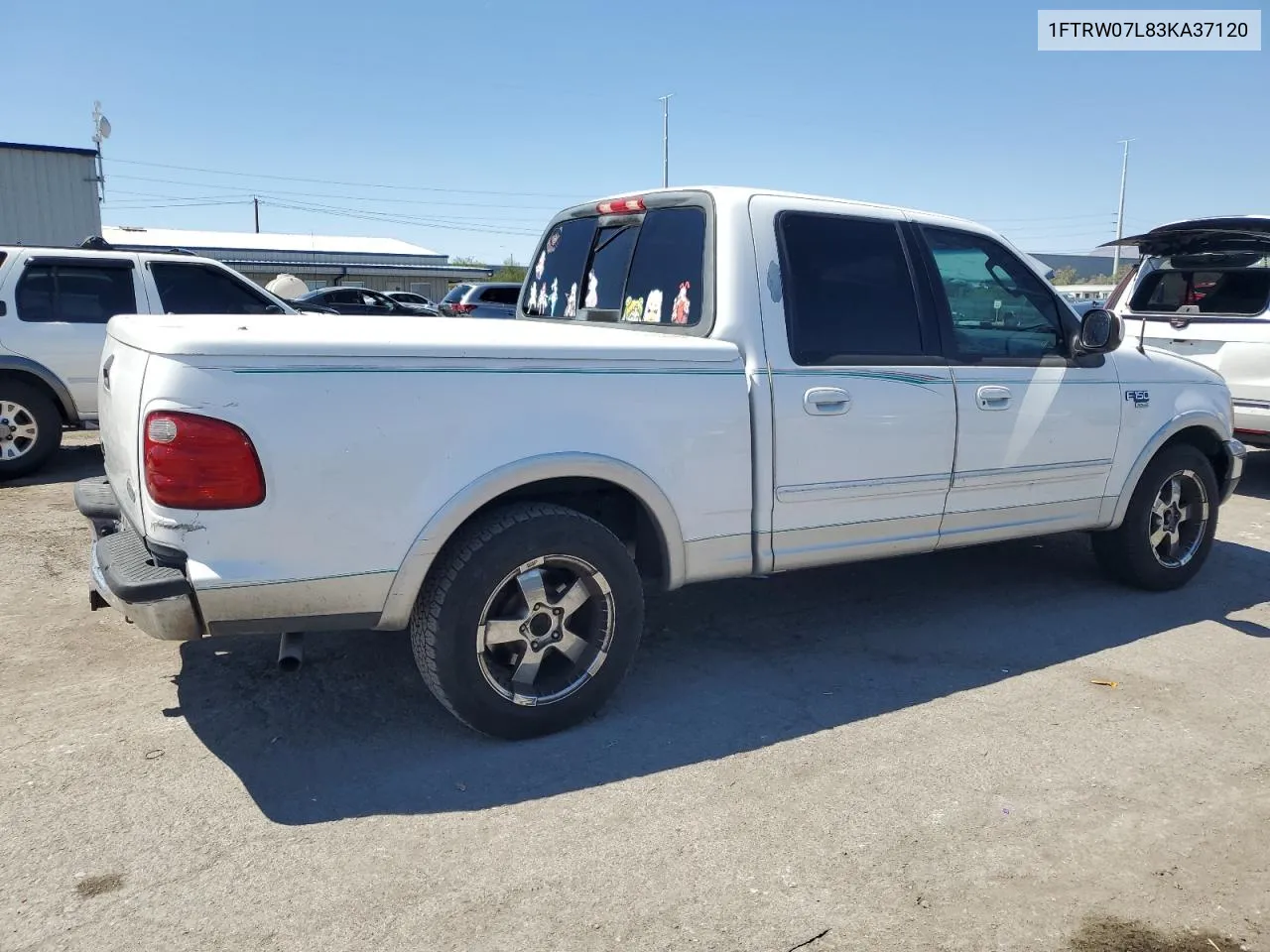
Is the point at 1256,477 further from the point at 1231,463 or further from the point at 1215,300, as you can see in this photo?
the point at 1231,463

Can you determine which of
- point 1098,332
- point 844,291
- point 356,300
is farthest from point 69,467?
point 356,300

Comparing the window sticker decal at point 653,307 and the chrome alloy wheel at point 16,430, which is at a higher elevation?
the window sticker decal at point 653,307

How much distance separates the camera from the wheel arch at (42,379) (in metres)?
7.72

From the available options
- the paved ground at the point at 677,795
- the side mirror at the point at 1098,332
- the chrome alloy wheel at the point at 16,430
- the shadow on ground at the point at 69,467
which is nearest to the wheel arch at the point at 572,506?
the paved ground at the point at 677,795

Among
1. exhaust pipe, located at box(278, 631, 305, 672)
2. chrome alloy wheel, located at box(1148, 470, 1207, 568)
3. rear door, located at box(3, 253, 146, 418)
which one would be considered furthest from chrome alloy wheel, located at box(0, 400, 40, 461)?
chrome alloy wheel, located at box(1148, 470, 1207, 568)

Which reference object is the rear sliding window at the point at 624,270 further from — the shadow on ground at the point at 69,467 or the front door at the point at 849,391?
the shadow on ground at the point at 69,467

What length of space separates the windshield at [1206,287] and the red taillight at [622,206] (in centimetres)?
588

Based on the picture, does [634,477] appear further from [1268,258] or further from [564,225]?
[1268,258]

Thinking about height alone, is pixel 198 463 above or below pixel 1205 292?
below

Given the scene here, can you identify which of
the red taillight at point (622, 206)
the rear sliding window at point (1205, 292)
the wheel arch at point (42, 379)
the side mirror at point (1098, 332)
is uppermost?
the red taillight at point (622, 206)

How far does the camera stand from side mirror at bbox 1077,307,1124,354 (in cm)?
466

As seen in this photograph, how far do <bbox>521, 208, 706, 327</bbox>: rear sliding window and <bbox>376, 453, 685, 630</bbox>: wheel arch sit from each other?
80cm

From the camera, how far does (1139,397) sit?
506 centimetres

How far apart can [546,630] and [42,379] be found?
6412 millimetres
